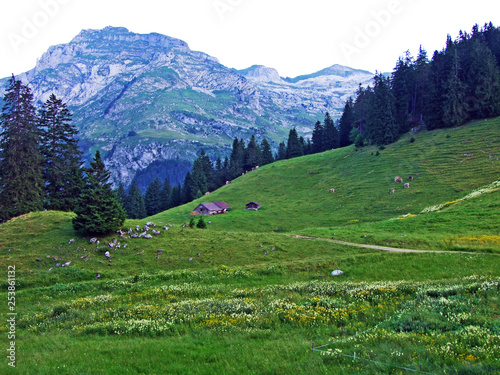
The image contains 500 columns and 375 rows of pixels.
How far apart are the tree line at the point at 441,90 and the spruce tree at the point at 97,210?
8126 cm

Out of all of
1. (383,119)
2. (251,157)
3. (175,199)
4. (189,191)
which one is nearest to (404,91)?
(383,119)

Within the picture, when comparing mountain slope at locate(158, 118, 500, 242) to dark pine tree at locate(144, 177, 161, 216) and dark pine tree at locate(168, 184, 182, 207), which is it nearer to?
dark pine tree at locate(168, 184, 182, 207)

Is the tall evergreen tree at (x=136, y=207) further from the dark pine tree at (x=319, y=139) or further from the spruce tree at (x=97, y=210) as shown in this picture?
the spruce tree at (x=97, y=210)

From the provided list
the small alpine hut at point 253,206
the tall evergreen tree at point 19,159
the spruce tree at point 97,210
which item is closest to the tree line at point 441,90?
the small alpine hut at point 253,206

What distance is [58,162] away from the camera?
5366 cm

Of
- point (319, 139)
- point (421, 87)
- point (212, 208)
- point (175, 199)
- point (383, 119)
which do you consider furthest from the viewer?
point (319, 139)

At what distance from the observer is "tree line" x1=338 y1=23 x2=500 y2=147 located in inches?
3216

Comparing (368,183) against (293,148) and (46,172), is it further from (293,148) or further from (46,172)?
(46,172)

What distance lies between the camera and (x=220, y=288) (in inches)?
845

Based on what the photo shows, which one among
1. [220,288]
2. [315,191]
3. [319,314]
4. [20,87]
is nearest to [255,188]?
[315,191]

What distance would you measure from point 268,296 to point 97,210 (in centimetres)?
2489

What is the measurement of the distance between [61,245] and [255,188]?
64.1m

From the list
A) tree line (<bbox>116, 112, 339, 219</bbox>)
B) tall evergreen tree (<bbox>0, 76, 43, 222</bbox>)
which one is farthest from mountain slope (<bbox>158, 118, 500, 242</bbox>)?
tall evergreen tree (<bbox>0, 76, 43, 222</bbox>)

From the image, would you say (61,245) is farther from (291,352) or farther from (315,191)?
(315,191)
